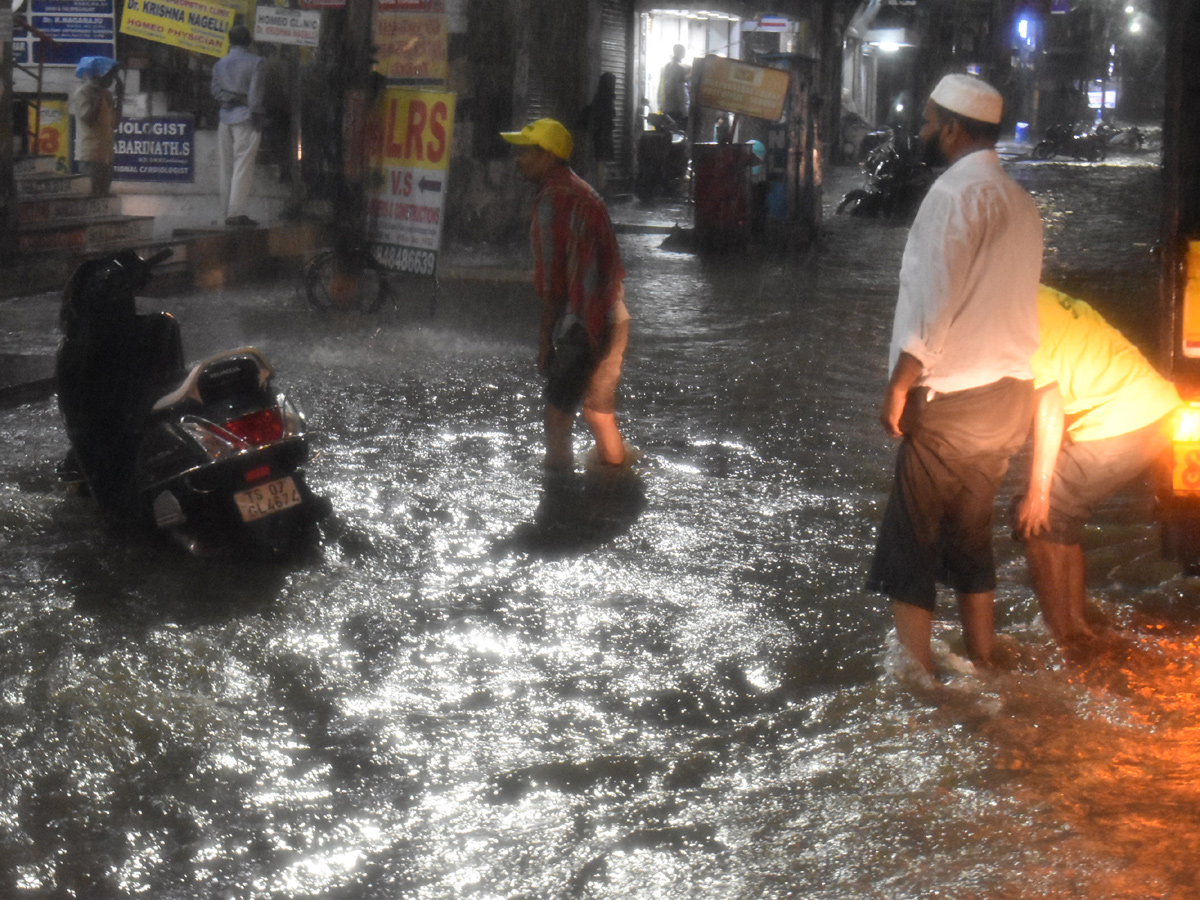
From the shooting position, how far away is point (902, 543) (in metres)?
3.99

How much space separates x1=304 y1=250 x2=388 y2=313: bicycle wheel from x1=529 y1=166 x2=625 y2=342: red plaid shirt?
202 inches

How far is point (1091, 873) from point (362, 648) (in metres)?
2.44

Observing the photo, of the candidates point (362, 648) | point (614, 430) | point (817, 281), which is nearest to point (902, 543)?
point (362, 648)

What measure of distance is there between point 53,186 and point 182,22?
2606 millimetres

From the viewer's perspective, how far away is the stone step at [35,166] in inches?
556

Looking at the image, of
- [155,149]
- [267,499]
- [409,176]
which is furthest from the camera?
[155,149]

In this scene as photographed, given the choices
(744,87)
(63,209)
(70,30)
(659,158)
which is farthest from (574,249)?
(659,158)

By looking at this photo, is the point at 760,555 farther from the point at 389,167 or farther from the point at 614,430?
the point at 389,167

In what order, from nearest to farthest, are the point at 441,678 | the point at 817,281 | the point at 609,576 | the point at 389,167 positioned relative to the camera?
the point at 441,678
the point at 609,576
the point at 389,167
the point at 817,281

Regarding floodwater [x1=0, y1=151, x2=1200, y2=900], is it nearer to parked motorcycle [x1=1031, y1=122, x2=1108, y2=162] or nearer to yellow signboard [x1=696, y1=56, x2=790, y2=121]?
yellow signboard [x1=696, y1=56, x2=790, y2=121]

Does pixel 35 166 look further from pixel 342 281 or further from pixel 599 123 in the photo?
pixel 599 123

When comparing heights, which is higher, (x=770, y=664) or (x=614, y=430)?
(x=614, y=430)

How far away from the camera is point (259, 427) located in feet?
17.2

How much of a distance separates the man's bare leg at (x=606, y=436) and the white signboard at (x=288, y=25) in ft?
25.9
